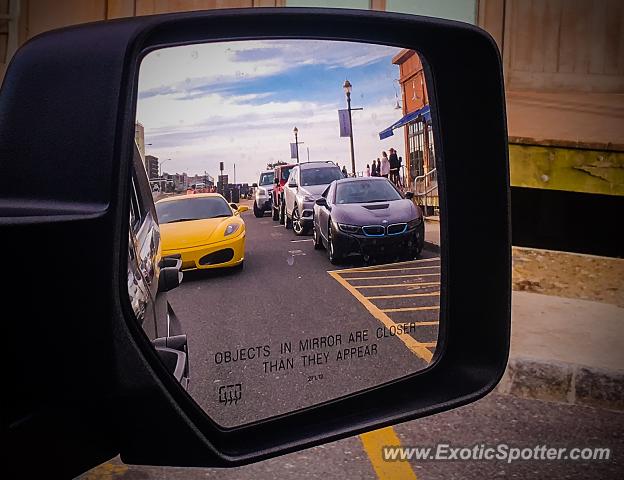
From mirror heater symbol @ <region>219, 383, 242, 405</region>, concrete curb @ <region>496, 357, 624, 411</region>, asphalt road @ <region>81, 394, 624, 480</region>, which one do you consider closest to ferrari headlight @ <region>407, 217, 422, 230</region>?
mirror heater symbol @ <region>219, 383, 242, 405</region>

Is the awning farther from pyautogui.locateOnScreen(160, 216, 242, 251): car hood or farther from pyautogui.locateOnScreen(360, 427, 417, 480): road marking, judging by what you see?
pyautogui.locateOnScreen(360, 427, 417, 480): road marking

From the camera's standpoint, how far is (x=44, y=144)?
707 millimetres

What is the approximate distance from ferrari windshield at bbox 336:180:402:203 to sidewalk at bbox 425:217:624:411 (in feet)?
10.1

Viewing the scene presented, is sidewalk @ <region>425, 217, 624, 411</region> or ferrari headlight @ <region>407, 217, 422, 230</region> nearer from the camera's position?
ferrari headlight @ <region>407, 217, 422, 230</region>

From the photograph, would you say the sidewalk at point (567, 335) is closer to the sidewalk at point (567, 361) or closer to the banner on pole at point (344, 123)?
the sidewalk at point (567, 361)

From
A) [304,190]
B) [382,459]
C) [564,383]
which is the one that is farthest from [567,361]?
[304,190]

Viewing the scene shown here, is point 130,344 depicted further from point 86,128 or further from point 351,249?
point 351,249

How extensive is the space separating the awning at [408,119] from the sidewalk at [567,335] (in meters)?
2.98

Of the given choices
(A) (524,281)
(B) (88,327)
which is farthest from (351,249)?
(A) (524,281)

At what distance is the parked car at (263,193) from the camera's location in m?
0.85

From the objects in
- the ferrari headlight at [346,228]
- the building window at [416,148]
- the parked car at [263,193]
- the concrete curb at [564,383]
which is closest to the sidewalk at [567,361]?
the concrete curb at [564,383]

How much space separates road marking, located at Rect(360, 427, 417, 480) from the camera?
2.85 metres

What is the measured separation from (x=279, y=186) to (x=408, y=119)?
0.81 ft

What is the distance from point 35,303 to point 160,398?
15 cm
